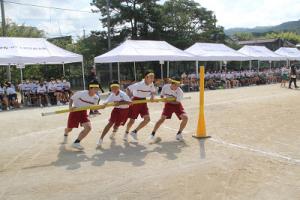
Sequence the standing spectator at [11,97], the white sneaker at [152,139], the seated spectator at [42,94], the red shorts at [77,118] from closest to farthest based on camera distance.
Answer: the red shorts at [77,118] → the white sneaker at [152,139] → the standing spectator at [11,97] → the seated spectator at [42,94]

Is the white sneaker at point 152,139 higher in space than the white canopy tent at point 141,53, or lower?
lower

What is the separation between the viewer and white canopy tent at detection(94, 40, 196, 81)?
21734 mm

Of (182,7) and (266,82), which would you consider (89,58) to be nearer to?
(182,7)

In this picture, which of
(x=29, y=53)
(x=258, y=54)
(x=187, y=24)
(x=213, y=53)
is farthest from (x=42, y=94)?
(x=187, y=24)

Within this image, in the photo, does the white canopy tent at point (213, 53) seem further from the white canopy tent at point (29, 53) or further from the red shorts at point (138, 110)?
the red shorts at point (138, 110)

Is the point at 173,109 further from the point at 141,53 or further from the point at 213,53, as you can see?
the point at 213,53

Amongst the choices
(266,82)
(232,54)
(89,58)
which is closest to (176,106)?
(232,54)

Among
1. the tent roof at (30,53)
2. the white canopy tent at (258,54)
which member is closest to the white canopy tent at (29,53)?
the tent roof at (30,53)

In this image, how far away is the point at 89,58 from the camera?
39.1m

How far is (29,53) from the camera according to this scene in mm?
18562

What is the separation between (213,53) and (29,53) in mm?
14103

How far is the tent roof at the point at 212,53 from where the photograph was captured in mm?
26609

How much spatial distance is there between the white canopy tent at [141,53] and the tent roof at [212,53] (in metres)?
1.55

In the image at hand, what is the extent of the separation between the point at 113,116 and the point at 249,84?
75.0ft
